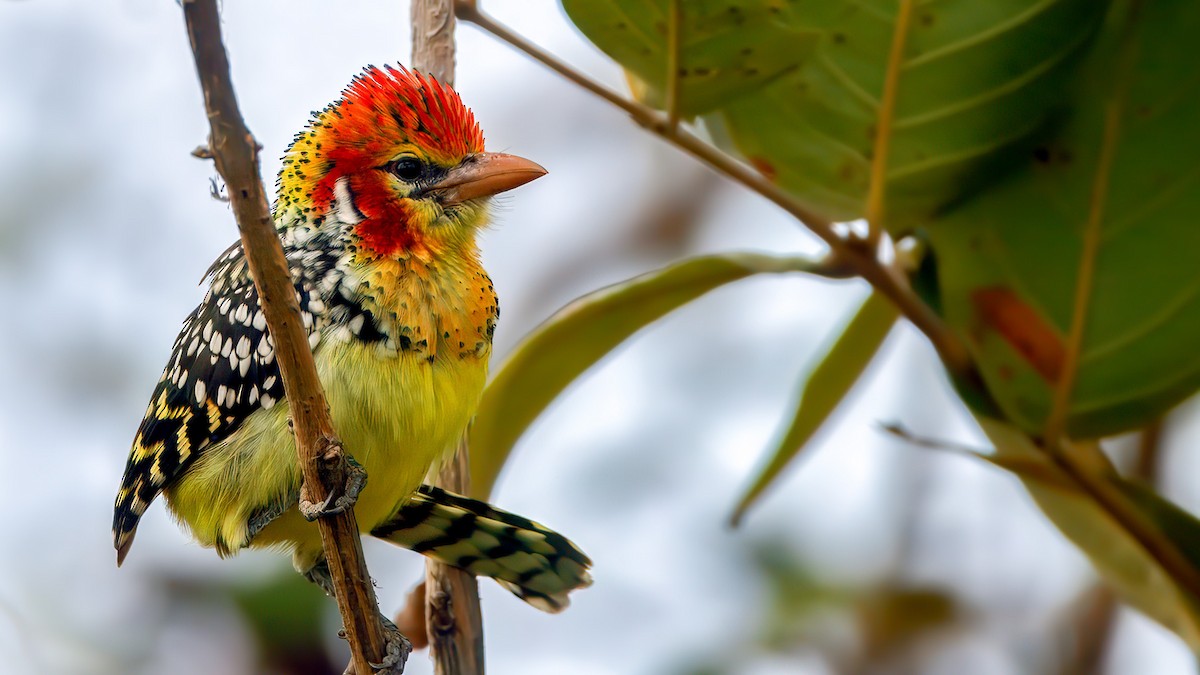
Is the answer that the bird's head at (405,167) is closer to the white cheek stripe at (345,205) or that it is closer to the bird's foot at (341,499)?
the white cheek stripe at (345,205)

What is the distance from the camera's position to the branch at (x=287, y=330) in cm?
103

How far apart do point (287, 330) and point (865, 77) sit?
0.82 meters

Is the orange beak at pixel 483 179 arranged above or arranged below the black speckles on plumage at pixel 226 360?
above

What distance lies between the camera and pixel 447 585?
2145mm

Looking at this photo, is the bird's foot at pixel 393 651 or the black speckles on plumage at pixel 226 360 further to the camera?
the black speckles on plumage at pixel 226 360

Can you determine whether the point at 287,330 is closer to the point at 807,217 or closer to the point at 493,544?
the point at 807,217

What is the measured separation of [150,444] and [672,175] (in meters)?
2.93

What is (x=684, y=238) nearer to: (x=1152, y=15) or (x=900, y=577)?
(x=900, y=577)

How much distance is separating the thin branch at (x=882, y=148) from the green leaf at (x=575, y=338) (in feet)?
0.35

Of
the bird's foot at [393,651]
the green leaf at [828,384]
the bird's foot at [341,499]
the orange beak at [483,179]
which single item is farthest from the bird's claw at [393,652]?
the orange beak at [483,179]

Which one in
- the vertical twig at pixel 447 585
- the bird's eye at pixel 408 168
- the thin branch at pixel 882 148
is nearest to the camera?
the thin branch at pixel 882 148

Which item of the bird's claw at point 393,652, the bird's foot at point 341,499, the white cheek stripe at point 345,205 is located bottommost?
the bird's claw at point 393,652

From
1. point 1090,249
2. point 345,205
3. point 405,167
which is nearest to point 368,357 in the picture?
point 345,205

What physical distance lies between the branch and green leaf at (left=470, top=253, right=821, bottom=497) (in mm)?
275
